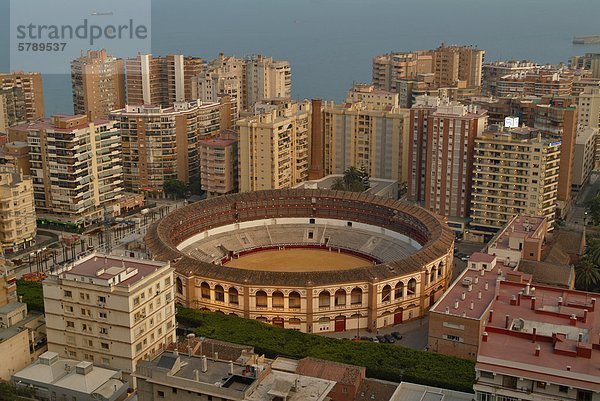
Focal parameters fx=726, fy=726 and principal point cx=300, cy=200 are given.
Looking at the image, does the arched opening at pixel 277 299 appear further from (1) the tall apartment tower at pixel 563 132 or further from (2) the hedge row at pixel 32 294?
(1) the tall apartment tower at pixel 563 132

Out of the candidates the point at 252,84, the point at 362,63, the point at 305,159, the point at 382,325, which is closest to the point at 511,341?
the point at 382,325

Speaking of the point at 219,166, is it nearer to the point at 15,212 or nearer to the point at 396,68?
the point at 15,212

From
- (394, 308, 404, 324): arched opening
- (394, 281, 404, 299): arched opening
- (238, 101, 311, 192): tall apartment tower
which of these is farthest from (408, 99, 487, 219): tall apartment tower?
(394, 308, 404, 324): arched opening

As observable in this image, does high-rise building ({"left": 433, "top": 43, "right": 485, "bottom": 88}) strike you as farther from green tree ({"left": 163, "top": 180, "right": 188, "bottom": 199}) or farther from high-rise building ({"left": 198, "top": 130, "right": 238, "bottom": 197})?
green tree ({"left": 163, "top": 180, "right": 188, "bottom": 199})

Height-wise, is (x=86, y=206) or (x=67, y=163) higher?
(x=67, y=163)

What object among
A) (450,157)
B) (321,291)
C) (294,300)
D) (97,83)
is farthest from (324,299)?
(97,83)

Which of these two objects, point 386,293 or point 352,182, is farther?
point 352,182

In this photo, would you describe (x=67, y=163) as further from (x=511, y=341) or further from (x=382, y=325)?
(x=511, y=341)
